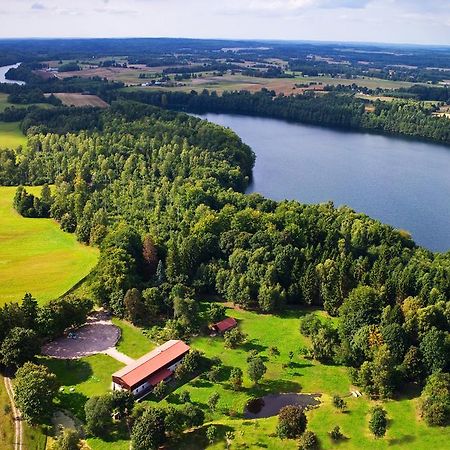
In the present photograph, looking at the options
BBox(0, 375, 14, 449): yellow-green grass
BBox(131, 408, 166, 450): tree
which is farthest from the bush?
BBox(0, 375, 14, 449): yellow-green grass

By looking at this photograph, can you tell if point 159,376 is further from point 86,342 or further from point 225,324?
point 225,324

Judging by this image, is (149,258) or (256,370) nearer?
(256,370)

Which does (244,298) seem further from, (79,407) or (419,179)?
(419,179)

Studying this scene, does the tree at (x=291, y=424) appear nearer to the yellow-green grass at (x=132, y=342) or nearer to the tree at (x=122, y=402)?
the tree at (x=122, y=402)

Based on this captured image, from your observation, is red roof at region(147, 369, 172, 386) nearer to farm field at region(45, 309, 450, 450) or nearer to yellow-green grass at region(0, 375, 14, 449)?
farm field at region(45, 309, 450, 450)

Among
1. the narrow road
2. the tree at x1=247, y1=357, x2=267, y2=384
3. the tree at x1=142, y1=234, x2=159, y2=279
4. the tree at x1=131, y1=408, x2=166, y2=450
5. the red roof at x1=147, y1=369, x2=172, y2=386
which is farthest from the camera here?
the tree at x1=142, y1=234, x2=159, y2=279

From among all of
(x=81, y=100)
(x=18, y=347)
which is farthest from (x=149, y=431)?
(x=81, y=100)

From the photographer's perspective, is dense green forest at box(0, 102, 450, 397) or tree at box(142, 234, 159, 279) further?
tree at box(142, 234, 159, 279)
